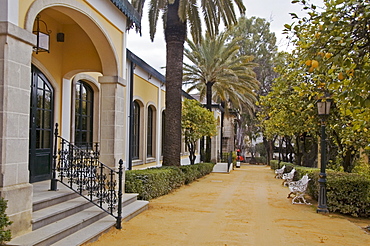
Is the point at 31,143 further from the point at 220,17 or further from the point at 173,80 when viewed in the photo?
the point at 220,17

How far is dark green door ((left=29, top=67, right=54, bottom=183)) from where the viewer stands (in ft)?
28.9

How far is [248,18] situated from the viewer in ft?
157

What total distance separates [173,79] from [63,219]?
31.7 feet

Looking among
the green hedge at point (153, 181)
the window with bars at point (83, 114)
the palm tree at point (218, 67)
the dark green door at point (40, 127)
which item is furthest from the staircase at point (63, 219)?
the palm tree at point (218, 67)

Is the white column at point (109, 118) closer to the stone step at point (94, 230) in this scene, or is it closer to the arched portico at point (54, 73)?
the arched portico at point (54, 73)

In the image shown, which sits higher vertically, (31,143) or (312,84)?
(312,84)

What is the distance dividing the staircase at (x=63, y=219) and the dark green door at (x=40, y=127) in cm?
80

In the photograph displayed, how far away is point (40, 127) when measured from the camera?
920cm

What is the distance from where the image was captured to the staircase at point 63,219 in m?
5.61

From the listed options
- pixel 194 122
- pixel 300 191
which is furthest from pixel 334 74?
pixel 194 122

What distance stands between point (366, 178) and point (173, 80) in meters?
8.26

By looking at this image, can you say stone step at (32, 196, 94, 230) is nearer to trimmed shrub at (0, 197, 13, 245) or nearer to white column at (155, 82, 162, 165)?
trimmed shrub at (0, 197, 13, 245)

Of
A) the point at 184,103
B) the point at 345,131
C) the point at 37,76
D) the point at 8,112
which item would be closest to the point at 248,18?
the point at 184,103

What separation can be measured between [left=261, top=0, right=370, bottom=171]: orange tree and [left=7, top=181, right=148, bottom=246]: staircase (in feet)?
14.4
